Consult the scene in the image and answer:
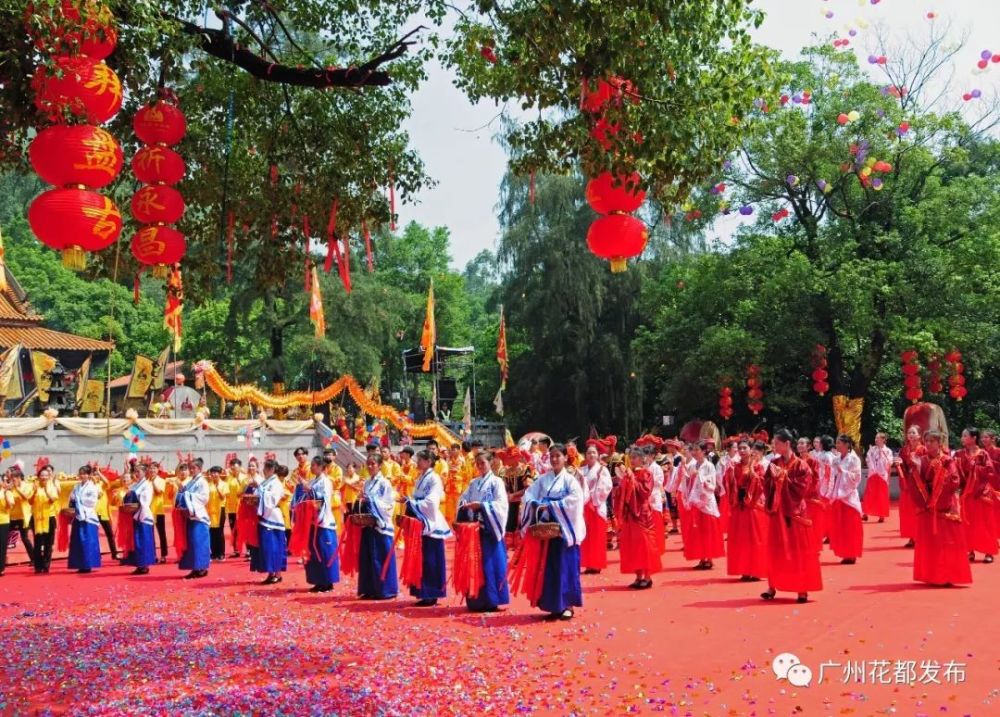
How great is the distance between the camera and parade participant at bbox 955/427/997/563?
11008 mm

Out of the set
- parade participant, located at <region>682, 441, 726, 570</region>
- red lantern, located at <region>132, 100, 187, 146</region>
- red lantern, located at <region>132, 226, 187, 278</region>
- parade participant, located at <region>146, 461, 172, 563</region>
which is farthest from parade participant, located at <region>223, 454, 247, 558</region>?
red lantern, located at <region>132, 100, 187, 146</region>

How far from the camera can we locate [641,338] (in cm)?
2748

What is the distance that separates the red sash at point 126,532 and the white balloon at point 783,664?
10102mm

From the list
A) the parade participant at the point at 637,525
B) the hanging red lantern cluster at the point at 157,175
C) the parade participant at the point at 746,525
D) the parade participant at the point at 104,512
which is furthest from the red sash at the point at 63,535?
the parade participant at the point at 746,525

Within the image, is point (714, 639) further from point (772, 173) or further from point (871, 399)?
point (871, 399)

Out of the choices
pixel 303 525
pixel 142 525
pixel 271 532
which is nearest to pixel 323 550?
pixel 303 525

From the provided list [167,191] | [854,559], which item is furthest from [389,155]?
[854,559]

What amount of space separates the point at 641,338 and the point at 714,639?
67.1 ft

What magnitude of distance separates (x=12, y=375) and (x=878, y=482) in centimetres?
2189

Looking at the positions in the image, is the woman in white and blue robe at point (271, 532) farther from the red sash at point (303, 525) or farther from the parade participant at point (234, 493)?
the parade participant at point (234, 493)

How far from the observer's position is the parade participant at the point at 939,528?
368 inches

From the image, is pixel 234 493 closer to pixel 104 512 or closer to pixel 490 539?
pixel 104 512

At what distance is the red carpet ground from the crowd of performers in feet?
1.18

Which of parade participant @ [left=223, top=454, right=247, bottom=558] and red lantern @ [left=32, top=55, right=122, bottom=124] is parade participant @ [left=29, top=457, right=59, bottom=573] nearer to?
parade participant @ [left=223, top=454, right=247, bottom=558]
